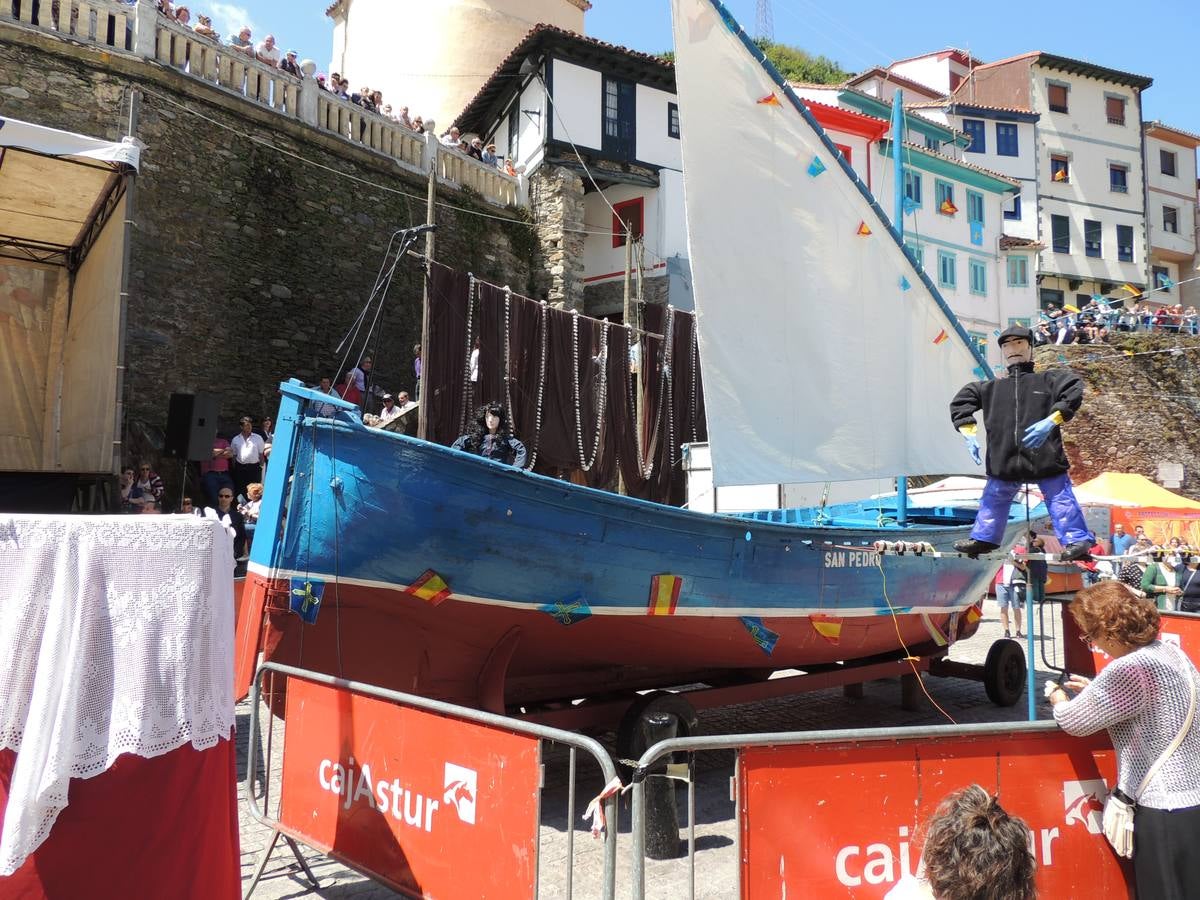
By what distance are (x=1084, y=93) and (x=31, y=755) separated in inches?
1899

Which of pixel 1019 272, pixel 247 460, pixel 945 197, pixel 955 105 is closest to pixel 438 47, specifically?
pixel 945 197

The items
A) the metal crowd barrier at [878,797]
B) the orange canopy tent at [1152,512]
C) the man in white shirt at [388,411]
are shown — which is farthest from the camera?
the orange canopy tent at [1152,512]

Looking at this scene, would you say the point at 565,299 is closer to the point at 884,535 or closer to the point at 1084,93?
the point at 884,535

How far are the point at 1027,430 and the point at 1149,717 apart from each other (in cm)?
266

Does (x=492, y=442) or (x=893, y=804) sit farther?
(x=492, y=442)

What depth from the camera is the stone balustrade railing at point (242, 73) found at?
13.2m

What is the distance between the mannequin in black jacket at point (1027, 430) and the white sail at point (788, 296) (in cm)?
160

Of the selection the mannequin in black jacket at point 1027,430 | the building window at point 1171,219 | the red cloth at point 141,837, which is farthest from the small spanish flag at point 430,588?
the building window at point 1171,219

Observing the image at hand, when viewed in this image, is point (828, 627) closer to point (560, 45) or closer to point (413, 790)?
point (413, 790)

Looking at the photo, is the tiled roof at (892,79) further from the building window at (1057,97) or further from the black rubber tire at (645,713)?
the black rubber tire at (645,713)

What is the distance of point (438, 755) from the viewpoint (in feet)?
10.6

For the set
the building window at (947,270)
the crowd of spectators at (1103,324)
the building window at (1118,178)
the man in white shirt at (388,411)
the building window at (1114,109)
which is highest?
the building window at (1114,109)

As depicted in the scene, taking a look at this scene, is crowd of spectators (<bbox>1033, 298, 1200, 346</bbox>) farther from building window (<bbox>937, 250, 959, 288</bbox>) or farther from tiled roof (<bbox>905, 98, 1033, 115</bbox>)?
tiled roof (<bbox>905, 98, 1033, 115</bbox>)

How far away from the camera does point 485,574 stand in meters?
5.12
